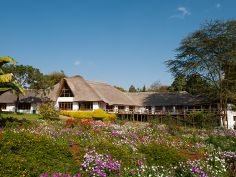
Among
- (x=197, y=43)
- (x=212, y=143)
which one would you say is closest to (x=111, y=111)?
(x=197, y=43)

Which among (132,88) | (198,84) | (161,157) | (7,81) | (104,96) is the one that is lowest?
(161,157)

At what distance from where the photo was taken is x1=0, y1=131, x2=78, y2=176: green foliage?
9.42 meters

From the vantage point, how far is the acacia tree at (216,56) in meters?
43.7

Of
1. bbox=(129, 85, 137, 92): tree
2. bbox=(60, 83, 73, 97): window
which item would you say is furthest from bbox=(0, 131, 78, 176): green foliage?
bbox=(129, 85, 137, 92): tree

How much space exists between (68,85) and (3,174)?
4436cm

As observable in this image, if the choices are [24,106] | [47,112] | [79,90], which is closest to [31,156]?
[47,112]

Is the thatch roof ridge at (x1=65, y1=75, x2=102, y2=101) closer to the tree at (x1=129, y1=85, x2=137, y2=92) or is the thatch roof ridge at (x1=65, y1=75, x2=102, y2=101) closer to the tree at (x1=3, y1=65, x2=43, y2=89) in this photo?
the tree at (x1=3, y1=65, x2=43, y2=89)

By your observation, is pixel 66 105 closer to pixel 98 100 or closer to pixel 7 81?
pixel 98 100

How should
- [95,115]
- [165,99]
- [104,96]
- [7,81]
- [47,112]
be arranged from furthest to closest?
1. [165,99]
2. [104,96]
3. [95,115]
4. [47,112]
5. [7,81]

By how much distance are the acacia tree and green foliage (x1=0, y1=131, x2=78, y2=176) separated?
3508 centimetres

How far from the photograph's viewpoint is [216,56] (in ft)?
147

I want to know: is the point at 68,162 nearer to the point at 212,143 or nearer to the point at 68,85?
the point at 212,143

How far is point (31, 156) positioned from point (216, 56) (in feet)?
126

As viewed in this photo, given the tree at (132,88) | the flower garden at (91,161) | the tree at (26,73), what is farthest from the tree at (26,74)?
the tree at (132,88)
